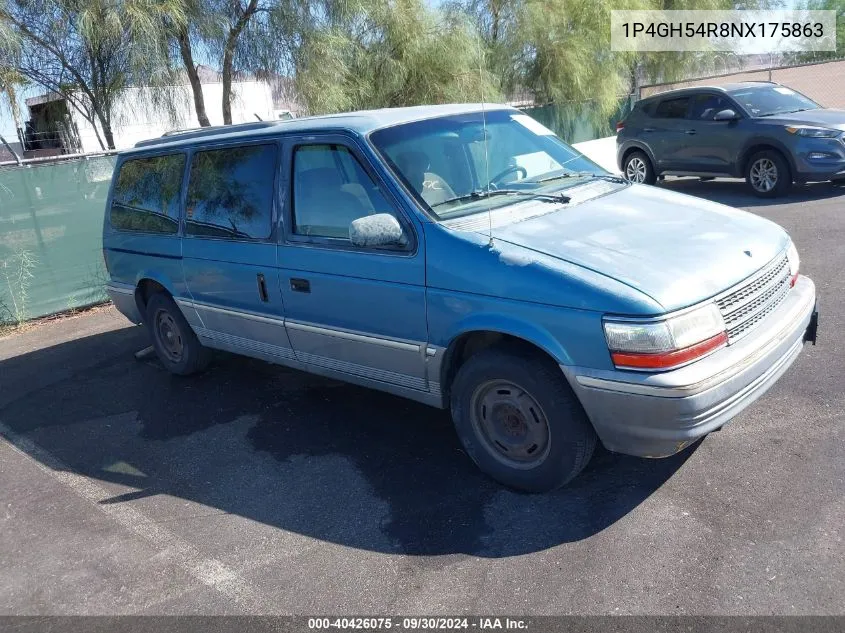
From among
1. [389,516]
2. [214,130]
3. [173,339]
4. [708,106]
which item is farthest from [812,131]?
[389,516]

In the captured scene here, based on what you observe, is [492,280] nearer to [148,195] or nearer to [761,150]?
[148,195]

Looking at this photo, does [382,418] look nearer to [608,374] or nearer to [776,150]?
[608,374]

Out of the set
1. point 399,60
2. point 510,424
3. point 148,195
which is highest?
point 399,60

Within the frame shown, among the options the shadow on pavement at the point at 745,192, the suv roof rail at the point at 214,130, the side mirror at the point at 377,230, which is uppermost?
the suv roof rail at the point at 214,130

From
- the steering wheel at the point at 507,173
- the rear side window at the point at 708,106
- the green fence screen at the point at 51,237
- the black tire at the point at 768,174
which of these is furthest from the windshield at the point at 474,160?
the rear side window at the point at 708,106

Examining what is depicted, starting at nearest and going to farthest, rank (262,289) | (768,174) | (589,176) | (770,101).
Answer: (589,176) → (262,289) → (768,174) → (770,101)

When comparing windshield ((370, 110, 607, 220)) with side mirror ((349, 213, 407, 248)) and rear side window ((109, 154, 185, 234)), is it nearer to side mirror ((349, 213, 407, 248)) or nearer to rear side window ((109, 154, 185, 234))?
side mirror ((349, 213, 407, 248))

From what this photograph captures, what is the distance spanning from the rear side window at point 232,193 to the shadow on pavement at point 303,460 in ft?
4.34

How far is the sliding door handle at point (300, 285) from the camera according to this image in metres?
4.56

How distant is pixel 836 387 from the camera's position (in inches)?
181

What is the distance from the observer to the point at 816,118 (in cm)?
1066

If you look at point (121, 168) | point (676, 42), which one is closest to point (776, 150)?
point (121, 168)

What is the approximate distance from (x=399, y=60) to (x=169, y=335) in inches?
416

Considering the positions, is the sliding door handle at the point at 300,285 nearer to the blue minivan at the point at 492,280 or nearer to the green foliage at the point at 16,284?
the blue minivan at the point at 492,280
